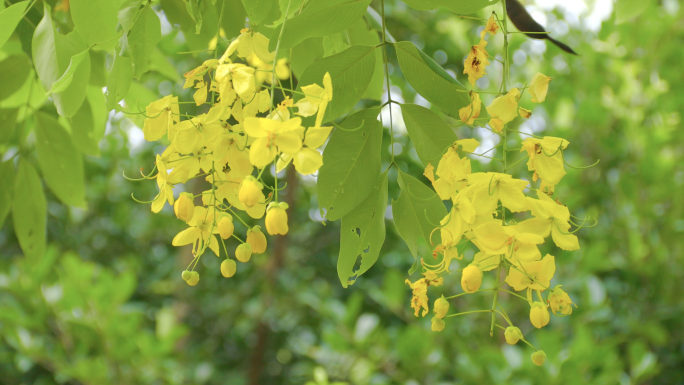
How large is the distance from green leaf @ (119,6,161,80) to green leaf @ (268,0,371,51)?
0.14 m

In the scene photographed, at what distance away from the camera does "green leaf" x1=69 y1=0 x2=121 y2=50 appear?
1.68 ft

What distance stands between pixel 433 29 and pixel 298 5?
188 cm

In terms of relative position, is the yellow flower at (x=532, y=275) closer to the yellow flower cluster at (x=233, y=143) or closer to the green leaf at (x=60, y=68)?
the yellow flower cluster at (x=233, y=143)

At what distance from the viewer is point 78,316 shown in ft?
6.21

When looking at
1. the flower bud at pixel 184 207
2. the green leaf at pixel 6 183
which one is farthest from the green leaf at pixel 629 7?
the green leaf at pixel 6 183

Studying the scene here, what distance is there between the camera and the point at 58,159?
0.83m

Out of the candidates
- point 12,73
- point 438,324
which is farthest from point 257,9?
point 12,73

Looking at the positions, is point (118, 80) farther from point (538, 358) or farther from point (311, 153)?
point (538, 358)

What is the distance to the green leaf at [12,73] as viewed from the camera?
75cm

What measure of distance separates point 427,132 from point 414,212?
0.27 feet

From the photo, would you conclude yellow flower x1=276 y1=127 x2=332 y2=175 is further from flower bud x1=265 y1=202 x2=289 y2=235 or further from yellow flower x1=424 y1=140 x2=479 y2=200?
yellow flower x1=424 y1=140 x2=479 y2=200

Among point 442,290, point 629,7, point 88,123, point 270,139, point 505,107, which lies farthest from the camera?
point 442,290

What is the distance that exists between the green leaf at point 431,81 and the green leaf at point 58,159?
1.95ft

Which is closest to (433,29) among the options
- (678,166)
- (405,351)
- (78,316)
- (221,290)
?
(678,166)
